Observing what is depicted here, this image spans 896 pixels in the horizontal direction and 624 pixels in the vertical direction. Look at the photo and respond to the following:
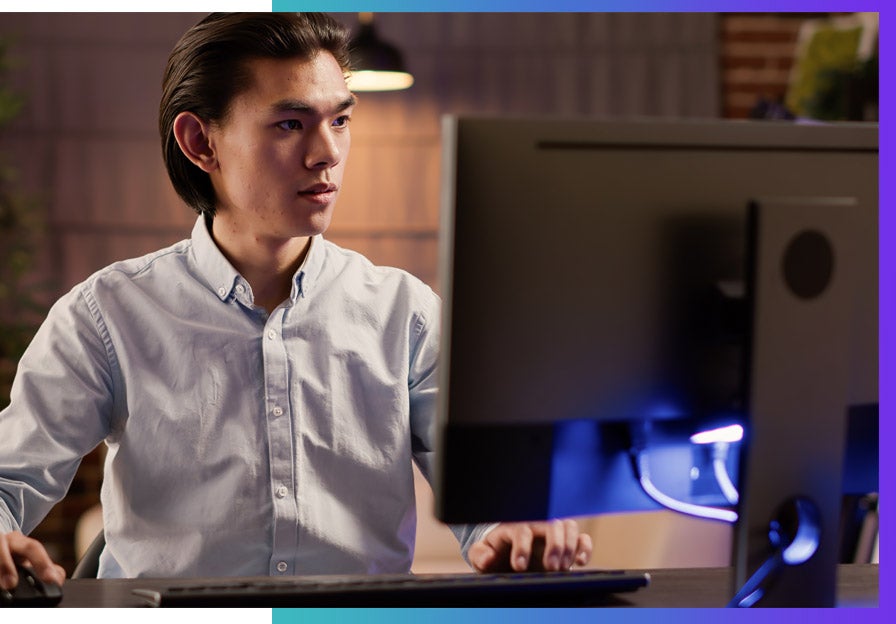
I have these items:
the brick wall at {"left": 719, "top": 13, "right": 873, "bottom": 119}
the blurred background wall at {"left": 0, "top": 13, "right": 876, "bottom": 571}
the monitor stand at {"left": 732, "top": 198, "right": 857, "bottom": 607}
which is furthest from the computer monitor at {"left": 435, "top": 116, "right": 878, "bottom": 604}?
the brick wall at {"left": 719, "top": 13, "right": 873, "bottom": 119}

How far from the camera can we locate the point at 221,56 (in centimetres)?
145

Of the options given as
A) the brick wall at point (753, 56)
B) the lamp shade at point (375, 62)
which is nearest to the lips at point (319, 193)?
the lamp shade at point (375, 62)

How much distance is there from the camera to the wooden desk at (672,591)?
1.05m

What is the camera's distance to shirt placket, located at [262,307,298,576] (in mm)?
1381

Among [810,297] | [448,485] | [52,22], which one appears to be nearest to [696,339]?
[810,297]

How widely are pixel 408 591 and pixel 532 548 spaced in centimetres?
24

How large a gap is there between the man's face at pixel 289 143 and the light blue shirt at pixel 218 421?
10 cm

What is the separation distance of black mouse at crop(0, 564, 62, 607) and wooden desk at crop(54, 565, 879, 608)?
0.01 meters

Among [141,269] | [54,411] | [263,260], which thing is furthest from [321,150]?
[54,411]

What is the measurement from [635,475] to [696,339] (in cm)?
14

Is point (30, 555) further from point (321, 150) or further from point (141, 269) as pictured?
point (321, 150)

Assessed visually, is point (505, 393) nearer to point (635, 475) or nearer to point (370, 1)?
point (635, 475)

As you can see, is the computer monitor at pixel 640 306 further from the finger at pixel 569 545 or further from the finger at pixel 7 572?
the finger at pixel 7 572

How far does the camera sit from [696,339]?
0.92 metres
